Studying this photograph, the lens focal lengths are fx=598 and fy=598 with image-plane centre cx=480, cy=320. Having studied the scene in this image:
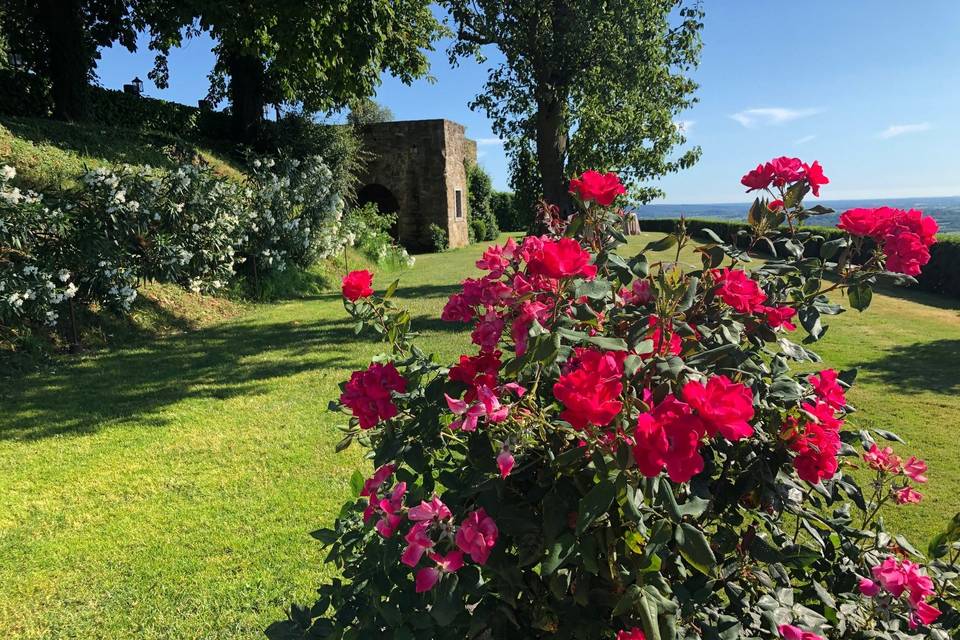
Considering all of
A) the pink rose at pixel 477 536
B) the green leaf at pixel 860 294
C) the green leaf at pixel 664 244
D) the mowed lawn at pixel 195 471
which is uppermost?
the green leaf at pixel 664 244

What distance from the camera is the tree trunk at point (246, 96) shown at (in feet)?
50.8

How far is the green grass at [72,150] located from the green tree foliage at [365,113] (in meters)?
4.47

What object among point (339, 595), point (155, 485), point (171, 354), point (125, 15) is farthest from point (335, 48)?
point (339, 595)

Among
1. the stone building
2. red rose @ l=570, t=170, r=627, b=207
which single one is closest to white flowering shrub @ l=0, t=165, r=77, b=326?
red rose @ l=570, t=170, r=627, b=207

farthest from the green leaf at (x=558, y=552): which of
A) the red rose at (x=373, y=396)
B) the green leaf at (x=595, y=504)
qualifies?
the red rose at (x=373, y=396)

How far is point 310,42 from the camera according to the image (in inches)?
411

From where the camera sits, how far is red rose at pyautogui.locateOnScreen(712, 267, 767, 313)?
1.43m

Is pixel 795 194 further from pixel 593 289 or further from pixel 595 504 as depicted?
pixel 595 504

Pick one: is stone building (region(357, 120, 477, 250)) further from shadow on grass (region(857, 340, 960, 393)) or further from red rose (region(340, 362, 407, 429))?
red rose (region(340, 362, 407, 429))

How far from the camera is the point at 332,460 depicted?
4.32 metres

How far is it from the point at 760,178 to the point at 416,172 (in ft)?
63.7

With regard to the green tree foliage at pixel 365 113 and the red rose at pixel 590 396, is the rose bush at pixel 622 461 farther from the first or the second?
the green tree foliage at pixel 365 113

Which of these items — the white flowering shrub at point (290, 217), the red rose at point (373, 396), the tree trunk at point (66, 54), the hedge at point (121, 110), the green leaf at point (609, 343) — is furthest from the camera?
the hedge at point (121, 110)

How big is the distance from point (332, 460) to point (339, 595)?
2797 mm
